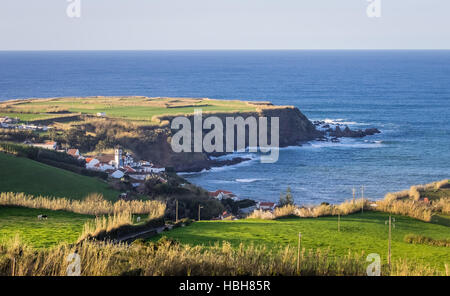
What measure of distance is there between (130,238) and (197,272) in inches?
202

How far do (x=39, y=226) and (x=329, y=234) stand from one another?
7.71 m

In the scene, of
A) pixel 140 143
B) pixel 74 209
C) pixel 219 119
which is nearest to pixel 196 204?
pixel 74 209

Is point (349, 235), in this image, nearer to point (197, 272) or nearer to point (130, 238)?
point (130, 238)

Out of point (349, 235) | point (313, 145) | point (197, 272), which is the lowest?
point (313, 145)

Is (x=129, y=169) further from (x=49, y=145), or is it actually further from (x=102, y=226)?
(x=102, y=226)

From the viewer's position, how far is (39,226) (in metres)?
14.2

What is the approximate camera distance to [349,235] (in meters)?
15.6

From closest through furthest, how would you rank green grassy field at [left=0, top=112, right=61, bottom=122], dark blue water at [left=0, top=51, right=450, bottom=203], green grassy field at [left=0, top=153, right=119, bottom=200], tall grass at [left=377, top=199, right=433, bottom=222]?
1. tall grass at [left=377, top=199, right=433, bottom=222]
2. green grassy field at [left=0, top=153, right=119, bottom=200]
3. dark blue water at [left=0, top=51, right=450, bottom=203]
4. green grassy field at [left=0, top=112, right=61, bottom=122]

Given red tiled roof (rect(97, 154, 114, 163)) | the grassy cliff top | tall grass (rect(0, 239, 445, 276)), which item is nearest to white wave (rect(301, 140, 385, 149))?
the grassy cliff top

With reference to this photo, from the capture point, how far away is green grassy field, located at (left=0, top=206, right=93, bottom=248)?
12.4 metres

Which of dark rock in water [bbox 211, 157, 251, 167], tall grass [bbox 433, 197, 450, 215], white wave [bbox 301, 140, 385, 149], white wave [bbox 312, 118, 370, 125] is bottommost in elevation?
dark rock in water [bbox 211, 157, 251, 167]

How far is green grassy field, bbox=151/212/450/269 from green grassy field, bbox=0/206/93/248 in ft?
7.31
